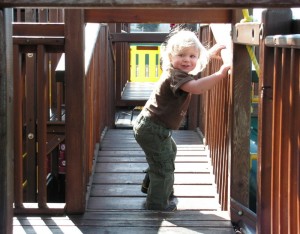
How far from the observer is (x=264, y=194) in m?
2.77

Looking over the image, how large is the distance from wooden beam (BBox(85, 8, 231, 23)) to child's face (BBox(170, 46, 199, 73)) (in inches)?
7.4

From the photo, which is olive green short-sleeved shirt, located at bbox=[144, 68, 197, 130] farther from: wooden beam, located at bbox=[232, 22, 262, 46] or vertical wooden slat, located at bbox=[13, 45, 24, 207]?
vertical wooden slat, located at bbox=[13, 45, 24, 207]

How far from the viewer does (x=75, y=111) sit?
12.1 ft

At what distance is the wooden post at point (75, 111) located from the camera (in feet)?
11.9

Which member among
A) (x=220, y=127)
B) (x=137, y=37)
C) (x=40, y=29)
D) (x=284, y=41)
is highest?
(x=137, y=37)

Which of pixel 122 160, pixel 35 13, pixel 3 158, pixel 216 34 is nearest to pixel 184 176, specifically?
pixel 122 160

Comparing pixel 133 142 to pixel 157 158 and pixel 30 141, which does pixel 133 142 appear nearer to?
pixel 30 141

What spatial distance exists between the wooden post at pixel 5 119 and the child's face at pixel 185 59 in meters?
1.85

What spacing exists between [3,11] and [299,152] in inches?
44.4

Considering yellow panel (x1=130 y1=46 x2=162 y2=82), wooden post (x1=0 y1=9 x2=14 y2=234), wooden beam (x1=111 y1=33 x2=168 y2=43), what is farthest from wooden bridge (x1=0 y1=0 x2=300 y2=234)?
yellow panel (x1=130 y1=46 x2=162 y2=82)

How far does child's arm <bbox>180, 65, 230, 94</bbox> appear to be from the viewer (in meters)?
3.59

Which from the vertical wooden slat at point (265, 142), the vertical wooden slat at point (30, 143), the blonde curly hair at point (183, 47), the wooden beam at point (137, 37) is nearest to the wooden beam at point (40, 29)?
the blonde curly hair at point (183, 47)

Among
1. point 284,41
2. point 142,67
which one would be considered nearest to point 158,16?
point 284,41

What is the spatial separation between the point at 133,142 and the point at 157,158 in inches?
88.1
